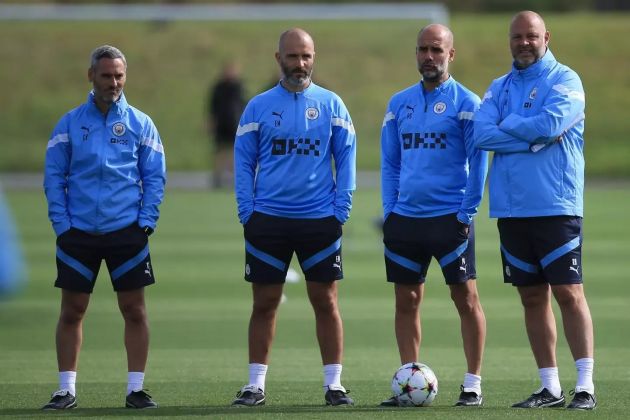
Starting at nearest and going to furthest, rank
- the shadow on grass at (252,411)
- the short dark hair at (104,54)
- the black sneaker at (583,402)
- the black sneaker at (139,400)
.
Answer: the shadow on grass at (252,411), the black sneaker at (583,402), the black sneaker at (139,400), the short dark hair at (104,54)

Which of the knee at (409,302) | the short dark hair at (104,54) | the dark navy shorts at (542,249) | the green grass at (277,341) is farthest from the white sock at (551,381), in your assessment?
the short dark hair at (104,54)

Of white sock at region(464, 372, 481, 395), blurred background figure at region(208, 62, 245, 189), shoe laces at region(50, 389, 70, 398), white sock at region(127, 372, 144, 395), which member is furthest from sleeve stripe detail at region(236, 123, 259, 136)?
blurred background figure at region(208, 62, 245, 189)

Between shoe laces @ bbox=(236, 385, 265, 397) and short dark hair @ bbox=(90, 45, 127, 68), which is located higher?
short dark hair @ bbox=(90, 45, 127, 68)

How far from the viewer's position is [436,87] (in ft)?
28.7

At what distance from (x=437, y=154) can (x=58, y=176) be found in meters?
2.32

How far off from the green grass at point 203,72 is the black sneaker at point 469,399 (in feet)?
72.6

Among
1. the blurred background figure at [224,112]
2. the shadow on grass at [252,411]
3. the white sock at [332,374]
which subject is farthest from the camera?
the blurred background figure at [224,112]

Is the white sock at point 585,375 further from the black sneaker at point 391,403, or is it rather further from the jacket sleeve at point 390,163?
the jacket sleeve at point 390,163

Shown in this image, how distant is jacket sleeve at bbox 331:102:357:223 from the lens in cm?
858

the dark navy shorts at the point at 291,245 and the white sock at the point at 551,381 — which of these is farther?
the dark navy shorts at the point at 291,245

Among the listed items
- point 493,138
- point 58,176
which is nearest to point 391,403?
point 493,138

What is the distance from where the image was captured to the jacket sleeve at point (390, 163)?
28.8 ft

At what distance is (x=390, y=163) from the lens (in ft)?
29.0

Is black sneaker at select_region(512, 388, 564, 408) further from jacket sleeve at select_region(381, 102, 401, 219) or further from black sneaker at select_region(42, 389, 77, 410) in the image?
black sneaker at select_region(42, 389, 77, 410)
